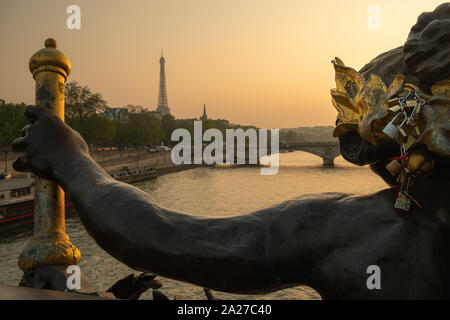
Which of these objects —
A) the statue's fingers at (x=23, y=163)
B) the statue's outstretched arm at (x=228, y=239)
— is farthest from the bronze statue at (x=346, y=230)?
the statue's fingers at (x=23, y=163)

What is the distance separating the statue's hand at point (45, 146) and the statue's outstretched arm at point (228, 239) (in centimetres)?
45

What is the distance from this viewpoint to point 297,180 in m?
32.4

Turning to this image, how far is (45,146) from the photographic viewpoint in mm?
1679

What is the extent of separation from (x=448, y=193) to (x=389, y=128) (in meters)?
0.30

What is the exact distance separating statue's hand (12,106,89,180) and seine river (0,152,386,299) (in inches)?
32.7

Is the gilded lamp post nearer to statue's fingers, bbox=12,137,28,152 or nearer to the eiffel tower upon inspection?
statue's fingers, bbox=12,137,28,152

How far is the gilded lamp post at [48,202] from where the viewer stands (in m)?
2.17

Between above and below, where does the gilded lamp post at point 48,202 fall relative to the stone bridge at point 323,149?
above

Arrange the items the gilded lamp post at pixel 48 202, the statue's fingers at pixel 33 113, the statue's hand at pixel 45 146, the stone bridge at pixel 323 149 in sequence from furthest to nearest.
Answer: the stone bridge at pixel 323 149
the gilded lamp post at pixel 48 202
the statue's fingers at pixel 33 113
the statue's hand at pixel 45 146

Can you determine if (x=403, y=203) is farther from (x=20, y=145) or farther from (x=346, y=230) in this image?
(x=20, y=145)

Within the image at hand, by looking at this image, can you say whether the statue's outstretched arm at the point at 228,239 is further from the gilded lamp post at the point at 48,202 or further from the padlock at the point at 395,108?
the gilded lamp post at the point at 48,202

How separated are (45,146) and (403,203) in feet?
4.77

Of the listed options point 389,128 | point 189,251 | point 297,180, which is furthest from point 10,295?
point 297,180
